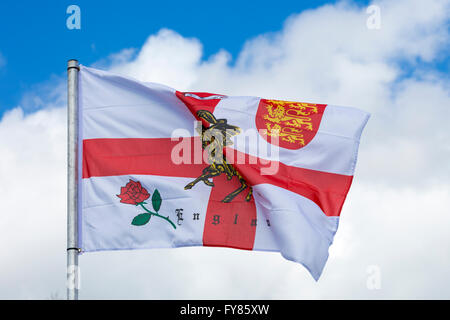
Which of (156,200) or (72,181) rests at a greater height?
(72,181)

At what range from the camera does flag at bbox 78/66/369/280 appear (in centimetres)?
1141

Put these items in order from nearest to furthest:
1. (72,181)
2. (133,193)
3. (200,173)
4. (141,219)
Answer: (72,181), (141,219), (133,193), (200,173)

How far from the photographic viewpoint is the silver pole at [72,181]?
391 inches

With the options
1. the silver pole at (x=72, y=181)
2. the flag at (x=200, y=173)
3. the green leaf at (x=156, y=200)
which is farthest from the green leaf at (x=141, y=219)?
the silver pole at (x=72, y=181)

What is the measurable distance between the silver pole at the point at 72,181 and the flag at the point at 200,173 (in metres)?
0.61

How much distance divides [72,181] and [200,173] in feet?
7.88

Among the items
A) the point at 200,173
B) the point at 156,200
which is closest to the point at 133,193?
the point at 156,200

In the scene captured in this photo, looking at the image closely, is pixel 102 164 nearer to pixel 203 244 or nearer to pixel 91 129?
pixel 91 129

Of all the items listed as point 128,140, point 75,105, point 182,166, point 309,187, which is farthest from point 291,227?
point 75,105

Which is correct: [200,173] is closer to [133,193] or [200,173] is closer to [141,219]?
[133,193]

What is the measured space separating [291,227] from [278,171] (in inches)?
50.4

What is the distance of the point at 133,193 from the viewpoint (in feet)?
38.0

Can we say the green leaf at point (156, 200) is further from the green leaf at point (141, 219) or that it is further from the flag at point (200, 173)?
the green leaf at point (141, 219)

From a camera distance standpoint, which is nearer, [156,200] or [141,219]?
[141,219]
